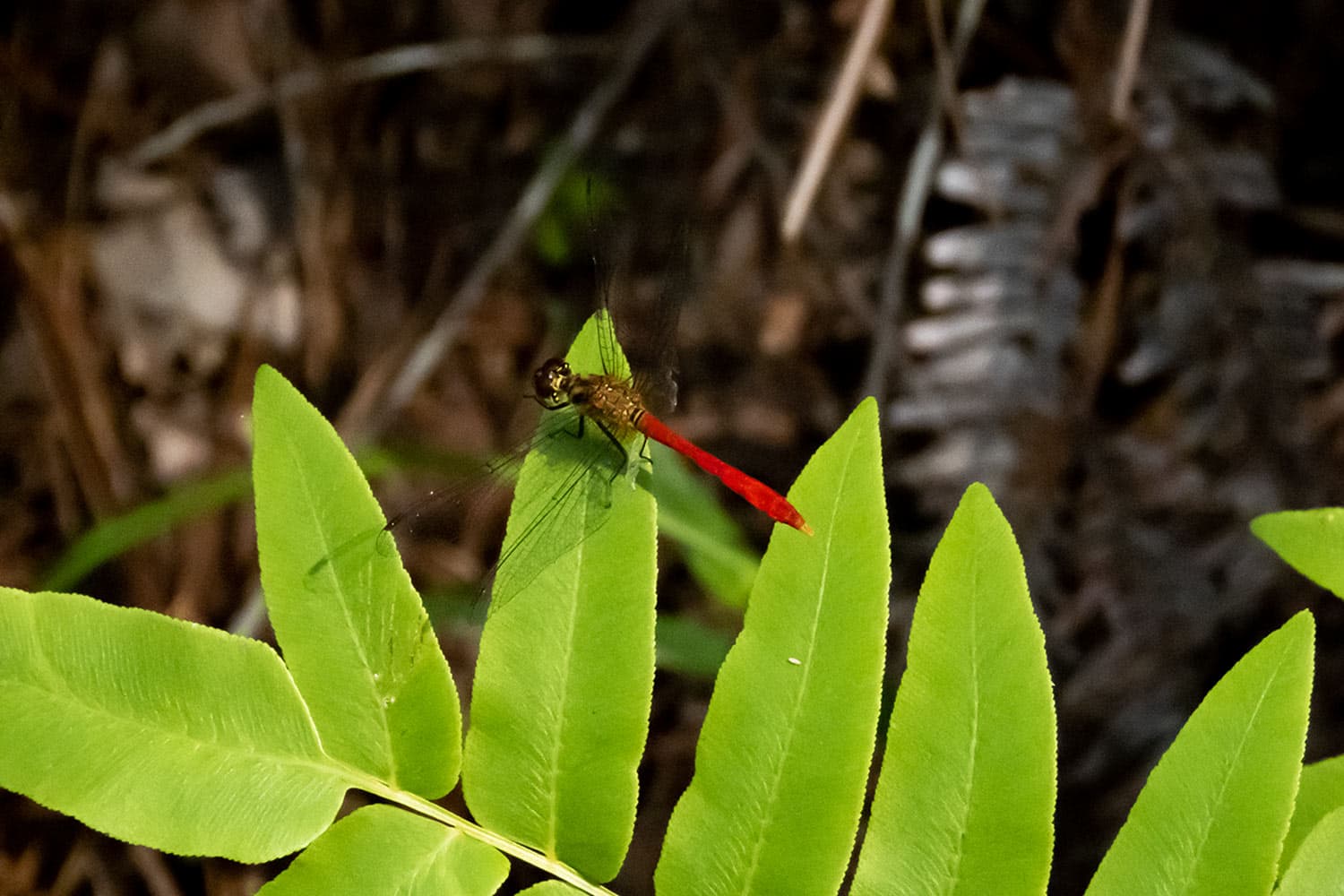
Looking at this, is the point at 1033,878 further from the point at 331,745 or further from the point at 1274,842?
the point at 331,745

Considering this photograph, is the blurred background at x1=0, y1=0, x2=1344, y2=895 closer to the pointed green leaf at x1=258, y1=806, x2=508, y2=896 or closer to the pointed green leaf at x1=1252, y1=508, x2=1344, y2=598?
the pointed green leaf at x1=258, y1=806, x2=508, y2=896

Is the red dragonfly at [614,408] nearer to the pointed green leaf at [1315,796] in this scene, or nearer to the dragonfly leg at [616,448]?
the dragonfly leg at [616,448]

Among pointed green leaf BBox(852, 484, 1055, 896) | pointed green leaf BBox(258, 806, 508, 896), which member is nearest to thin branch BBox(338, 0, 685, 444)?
pointed green leaf BBox(258, 806, 508, 896)

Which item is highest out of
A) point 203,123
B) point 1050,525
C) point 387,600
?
point 203,123

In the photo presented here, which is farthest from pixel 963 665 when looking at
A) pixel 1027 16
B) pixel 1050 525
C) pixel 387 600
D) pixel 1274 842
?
pixel 1027 16

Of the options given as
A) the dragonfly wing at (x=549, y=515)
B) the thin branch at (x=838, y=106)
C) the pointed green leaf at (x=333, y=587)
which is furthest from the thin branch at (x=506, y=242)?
the pointed green leaf at (x=333, y=587)
